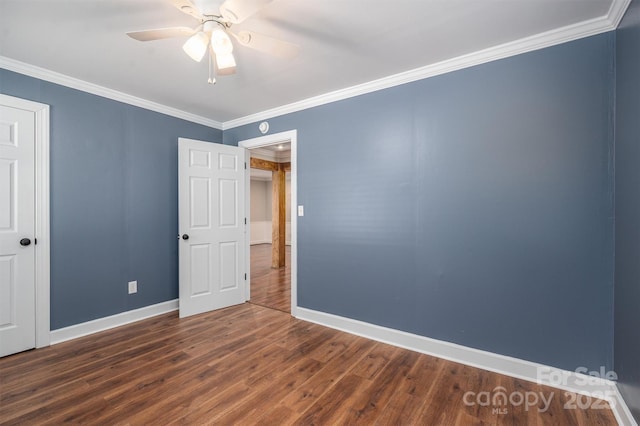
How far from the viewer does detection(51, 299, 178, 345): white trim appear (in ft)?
8.96

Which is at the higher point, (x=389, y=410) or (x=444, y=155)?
(x=444, y=155)

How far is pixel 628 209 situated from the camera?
1.65m

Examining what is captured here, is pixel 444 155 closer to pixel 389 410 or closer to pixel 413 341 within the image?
pixel 413 341

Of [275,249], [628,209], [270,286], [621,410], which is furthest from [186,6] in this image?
[275,249]

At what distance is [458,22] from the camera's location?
76.0 inches

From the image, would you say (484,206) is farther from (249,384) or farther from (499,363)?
(249,384)

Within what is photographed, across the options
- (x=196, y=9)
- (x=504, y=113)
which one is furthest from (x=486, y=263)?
(x=196, y=9)

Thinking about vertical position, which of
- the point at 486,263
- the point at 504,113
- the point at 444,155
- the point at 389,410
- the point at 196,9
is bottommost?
the point at 389,410

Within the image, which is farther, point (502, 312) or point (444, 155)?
point (444, 155)

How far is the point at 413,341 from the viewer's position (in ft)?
8.58

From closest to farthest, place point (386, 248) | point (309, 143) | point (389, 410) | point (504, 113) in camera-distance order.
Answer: point (389, 410) < point (504, 113) < point (386, 248) < point (309, 143)

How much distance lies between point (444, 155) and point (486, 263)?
3.17ft

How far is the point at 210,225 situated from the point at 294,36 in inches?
95.7

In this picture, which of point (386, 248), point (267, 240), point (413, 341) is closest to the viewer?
point (413, 341)
